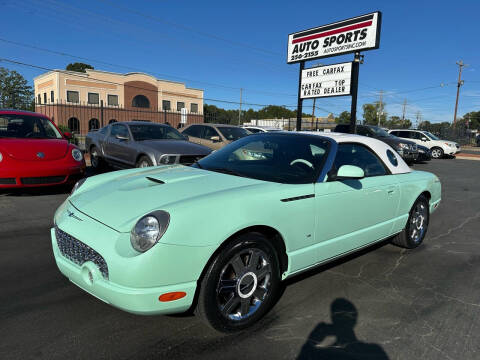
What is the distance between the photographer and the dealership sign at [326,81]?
44.5 feet

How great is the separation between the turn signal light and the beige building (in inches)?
1495

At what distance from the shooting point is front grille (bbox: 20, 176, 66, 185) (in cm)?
602

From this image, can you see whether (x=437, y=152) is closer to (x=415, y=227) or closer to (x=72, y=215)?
(x=415, y=227)

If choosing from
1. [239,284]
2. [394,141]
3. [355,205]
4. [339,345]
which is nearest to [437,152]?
[394,141]

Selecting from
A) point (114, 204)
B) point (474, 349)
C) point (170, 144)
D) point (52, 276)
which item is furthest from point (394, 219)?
point (170, 144)

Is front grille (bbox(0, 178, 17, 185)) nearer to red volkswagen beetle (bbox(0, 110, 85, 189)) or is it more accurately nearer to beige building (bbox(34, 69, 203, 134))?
red volkswagen beetle (bbox(0, 110, 85, 189))

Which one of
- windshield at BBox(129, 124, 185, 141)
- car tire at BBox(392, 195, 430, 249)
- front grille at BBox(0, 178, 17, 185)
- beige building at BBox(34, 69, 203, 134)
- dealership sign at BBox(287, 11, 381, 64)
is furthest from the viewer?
beige building at BBox(34, 69, 203, 134)

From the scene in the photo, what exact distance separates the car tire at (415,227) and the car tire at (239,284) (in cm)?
235

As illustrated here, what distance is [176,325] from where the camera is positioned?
2594mm

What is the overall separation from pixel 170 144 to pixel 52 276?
17.7 feet

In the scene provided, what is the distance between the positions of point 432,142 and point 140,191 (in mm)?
21058

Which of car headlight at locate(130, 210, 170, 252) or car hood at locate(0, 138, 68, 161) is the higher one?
car hood at locate(0, 138, 68, 161)

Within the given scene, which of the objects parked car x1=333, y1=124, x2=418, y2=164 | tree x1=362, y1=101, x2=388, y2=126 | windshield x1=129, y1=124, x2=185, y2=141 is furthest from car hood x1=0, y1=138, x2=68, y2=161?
tree x1=362, y1=101, x2=388, y2=126

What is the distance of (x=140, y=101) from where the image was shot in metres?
49.5
